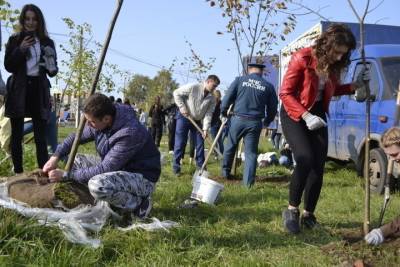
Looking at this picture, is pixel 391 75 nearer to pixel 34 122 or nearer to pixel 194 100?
pixel 194 100

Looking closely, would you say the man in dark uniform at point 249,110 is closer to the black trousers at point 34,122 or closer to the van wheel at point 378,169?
the van wheel at point 378,169

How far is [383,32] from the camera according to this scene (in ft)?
35.0

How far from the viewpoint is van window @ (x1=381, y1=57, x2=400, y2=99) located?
6543 millimetres

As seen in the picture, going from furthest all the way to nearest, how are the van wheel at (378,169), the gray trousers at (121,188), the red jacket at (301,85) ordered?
the van wheel at (378,169), the red jacket at (301,85), the gray trousers at (121,188)

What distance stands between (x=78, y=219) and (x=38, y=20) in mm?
2407

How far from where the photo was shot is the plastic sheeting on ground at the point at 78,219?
131 inches

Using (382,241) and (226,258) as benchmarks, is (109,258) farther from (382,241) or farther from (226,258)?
(382,241)

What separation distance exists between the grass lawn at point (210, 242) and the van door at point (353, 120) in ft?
6.24

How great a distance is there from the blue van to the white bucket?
2192mm

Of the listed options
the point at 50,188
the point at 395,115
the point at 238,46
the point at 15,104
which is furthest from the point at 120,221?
the point at 238,46

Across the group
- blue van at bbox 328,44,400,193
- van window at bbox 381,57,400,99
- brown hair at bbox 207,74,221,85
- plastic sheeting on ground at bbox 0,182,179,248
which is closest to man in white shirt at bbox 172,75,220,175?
brown hair at bbox 207,74,221,85

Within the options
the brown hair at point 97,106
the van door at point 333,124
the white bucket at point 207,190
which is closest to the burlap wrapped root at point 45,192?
the brown hair at point 97,106

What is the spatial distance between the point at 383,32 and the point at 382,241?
26.0 ft

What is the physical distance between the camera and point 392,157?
3.67 metres
